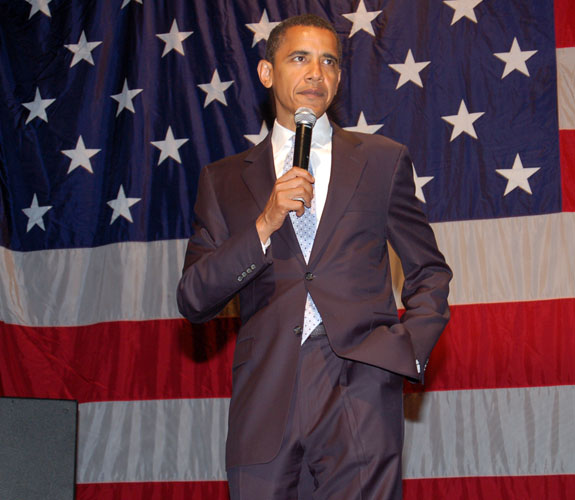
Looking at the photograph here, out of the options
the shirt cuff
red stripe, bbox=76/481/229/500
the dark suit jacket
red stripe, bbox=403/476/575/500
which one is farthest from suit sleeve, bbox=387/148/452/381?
red stripe, bbox=76/481/229/500

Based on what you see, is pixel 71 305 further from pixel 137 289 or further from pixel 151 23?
pixel 151 23

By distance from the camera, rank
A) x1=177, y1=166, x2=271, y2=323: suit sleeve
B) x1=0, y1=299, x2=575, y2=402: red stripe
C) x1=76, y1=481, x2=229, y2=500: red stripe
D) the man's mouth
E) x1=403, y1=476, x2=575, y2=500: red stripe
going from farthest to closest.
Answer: x1=76, y1=481, x2=229, y2=500: red stripe < x1=0, y1=299, x2=575, y2=402: red stripe < x1=403, y1=476, x2=575, y2=500: red stripe < the man's mouth < x1=177, y1=166, x2=271, y2=323: suit sleeve

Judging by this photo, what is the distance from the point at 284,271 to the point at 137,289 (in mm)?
2531

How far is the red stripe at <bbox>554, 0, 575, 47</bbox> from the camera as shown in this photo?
160 inches

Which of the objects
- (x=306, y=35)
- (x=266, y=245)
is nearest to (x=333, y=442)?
(x=266, y=245)

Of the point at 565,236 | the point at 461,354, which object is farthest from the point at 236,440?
the point at 565,236

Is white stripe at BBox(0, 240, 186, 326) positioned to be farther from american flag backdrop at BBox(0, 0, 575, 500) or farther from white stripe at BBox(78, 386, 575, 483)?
white stripe at BBox(78, 386, 575, 483)

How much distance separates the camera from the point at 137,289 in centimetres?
441

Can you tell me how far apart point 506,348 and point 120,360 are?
2016mm

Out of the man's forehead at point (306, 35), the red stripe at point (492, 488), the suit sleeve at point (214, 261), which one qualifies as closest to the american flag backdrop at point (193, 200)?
the red stripe at point (492, 488)

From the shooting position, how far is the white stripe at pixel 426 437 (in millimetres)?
3814


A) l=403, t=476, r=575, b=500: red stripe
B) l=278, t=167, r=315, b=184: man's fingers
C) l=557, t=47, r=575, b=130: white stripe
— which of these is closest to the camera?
l=278, t=167, r=315, b=184: man's fingers

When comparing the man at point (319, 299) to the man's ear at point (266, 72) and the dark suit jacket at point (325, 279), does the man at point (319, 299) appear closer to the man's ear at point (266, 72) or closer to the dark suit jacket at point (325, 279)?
the dark suit jacket at point (325, 279)

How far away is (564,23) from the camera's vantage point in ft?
13.4
